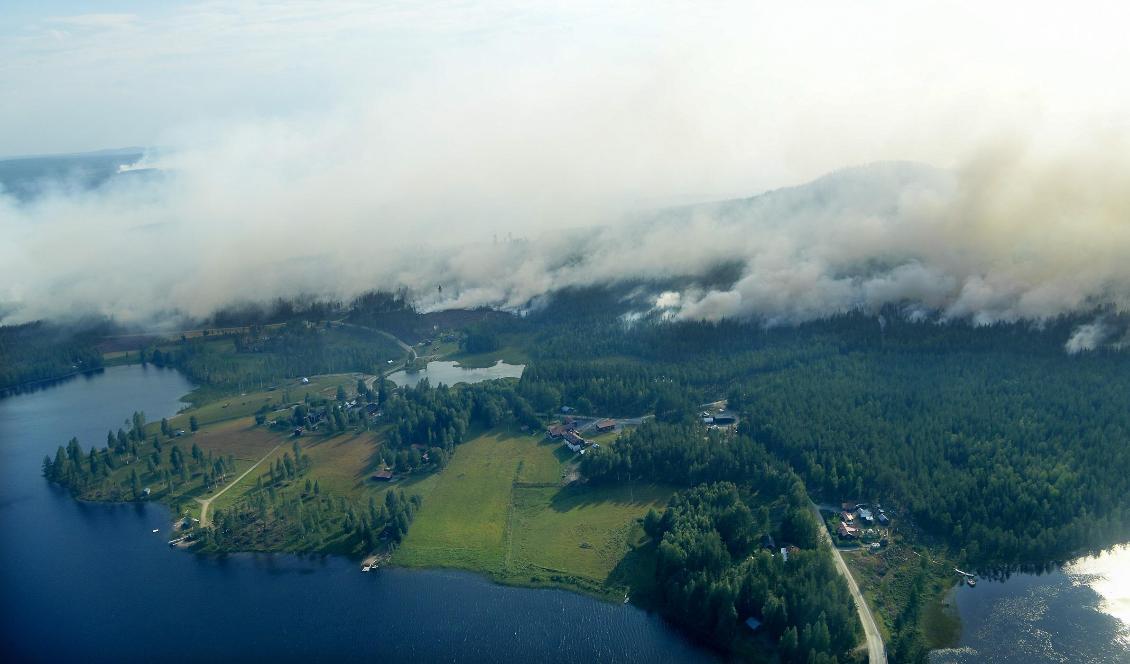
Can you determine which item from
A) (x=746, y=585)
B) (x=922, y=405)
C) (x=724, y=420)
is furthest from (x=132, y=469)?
(x=922, y=405)

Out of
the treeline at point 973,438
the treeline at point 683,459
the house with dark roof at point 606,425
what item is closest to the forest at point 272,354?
the house with dark roof at point 606,425

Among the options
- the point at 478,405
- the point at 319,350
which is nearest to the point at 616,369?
the point at 478,405

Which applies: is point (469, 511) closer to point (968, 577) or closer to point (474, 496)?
point (474, 496)

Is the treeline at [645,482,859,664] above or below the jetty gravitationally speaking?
above

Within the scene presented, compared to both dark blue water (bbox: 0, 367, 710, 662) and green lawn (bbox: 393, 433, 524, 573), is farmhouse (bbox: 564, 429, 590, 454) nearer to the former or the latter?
green lawn (bbox: 393, 433, 524, 573)

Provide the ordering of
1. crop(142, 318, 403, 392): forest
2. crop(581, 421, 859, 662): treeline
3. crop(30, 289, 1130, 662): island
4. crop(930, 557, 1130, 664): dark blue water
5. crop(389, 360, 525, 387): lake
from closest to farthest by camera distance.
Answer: crop(930, 557, 1130, 664): dark blue water
crop(581, 421, 859, 662): treeline
crop(30, 289, 1130, 662): island
crop(389, 360, 525, 387): lake
crop(142, 318, 403, 392): forest

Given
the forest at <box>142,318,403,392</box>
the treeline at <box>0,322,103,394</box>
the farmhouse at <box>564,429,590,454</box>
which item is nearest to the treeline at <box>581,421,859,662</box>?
the farmhouse at <box>564,429,590,454</box>
